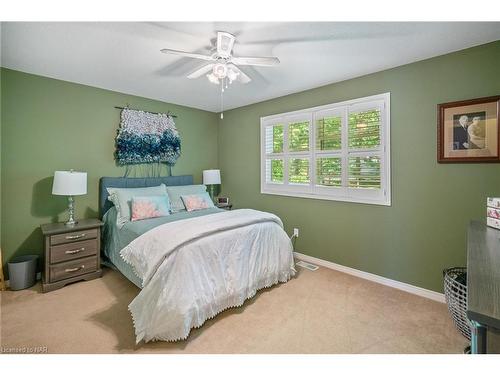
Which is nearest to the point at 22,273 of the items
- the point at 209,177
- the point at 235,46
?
the point at 209,177

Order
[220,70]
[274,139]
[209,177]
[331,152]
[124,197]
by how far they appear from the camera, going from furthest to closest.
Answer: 1. [209,177]
2. [274,139]
3. [331,152]
4. [124,197]
5. [220,70]

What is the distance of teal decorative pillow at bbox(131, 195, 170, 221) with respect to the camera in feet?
9.39

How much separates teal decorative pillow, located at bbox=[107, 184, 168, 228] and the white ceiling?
1415mm

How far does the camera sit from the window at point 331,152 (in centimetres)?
277

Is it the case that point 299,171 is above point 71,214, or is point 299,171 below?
above

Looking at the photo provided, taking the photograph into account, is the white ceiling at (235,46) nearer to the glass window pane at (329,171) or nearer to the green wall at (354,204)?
the green wall at (354,204)

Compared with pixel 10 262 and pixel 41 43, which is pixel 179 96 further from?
pixel 10 262

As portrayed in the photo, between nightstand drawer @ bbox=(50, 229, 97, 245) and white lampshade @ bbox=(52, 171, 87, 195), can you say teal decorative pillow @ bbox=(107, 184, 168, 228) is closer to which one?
nightstand drawer @ bbox=(50, 229, 97, 245)

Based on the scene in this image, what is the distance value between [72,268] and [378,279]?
11.6ft

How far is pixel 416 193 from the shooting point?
→ 252cm

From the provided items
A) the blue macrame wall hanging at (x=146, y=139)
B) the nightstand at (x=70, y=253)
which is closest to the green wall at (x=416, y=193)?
the blue macrame wall hanging at (x=146, y=139)

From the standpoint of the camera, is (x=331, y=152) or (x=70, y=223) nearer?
(x=70, y=223)

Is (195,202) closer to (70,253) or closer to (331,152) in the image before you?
(70,253)

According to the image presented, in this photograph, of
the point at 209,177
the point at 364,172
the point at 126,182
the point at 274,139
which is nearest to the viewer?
the point at 364,172
